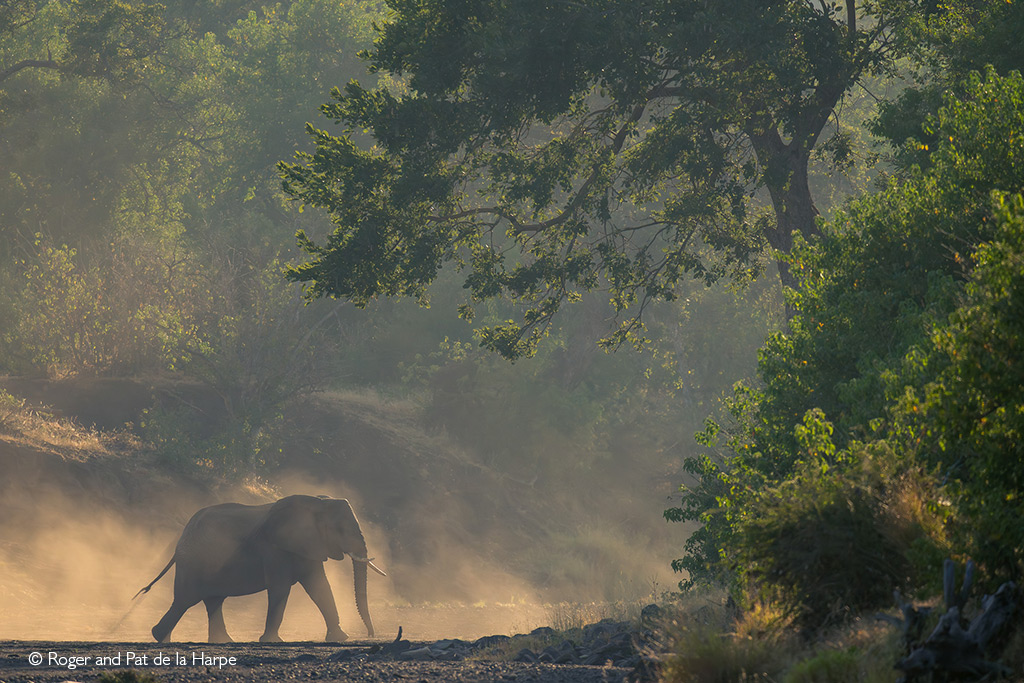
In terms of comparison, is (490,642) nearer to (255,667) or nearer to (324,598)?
(255,667)

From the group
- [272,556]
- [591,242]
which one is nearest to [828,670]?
[272,556]

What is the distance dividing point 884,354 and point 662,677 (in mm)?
5122

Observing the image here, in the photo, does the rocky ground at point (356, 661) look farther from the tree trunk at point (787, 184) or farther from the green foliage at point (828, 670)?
the tree trunk at point (787, 184)

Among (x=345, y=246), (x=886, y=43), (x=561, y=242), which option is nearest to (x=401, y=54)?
(x=345, y=246)

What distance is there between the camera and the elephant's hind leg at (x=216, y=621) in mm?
19062

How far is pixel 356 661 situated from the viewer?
11969 mm

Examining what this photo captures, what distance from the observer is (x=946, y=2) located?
16.9 m

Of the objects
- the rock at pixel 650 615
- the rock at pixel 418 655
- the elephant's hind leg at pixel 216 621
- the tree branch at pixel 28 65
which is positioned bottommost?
the rock at pixel 418 655

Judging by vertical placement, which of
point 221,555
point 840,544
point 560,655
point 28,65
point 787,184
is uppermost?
point 28,65

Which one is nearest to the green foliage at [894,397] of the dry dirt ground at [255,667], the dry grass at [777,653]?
the dry grass at [777,653]

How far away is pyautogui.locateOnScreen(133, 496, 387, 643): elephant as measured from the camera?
19422mm

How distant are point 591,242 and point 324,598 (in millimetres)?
11777

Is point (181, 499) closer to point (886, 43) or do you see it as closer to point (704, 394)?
point (886, 43)

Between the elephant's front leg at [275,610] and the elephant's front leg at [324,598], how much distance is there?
419 mm
